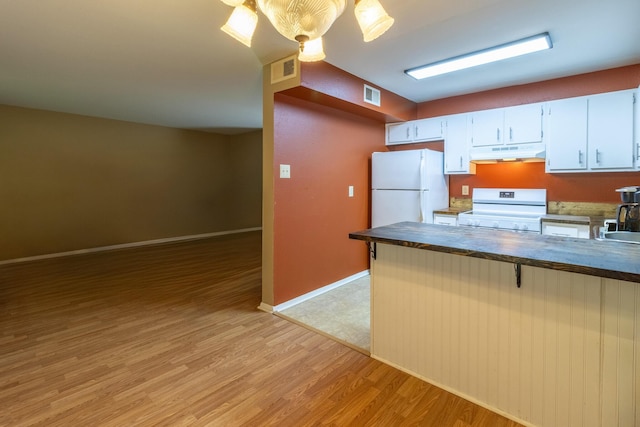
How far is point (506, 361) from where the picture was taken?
1646mm

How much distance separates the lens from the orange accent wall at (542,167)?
3.09 metres

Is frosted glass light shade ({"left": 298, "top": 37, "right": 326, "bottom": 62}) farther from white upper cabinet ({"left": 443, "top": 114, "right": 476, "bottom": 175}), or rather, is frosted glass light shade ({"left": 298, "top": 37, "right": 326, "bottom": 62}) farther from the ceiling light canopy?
white upper cabinet ({"left": 443, "top": 114, "right": 476, "bottom": 175})

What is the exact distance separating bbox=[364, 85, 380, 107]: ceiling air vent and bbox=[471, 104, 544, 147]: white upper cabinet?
1132 millimetres

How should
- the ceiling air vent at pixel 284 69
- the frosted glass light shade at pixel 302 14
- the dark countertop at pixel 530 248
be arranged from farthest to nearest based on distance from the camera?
the ceiling air vent at pixel 284 69, the dark countertop at pixel 530 248, the frosted glass light shade at pixel 302 14

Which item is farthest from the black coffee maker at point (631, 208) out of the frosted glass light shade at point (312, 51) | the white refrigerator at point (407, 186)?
the frosted glass light shade at point (312, 51)

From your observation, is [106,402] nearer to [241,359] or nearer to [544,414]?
[241,359]

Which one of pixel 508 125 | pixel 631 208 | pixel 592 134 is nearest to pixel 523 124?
pixel 508 125

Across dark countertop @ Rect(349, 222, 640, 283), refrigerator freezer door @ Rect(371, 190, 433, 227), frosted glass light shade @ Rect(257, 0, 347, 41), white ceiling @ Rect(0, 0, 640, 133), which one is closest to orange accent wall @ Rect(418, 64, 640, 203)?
white ceiling @ Rect(0, 0, 640, 133)

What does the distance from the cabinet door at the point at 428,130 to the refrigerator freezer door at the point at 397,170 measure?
21.1 inches

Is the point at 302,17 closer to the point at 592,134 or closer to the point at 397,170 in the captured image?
the point at 397,170

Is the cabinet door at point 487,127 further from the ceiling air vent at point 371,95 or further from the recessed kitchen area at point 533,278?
the ceiling air vent at point 371,95

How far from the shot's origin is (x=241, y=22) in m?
1.38

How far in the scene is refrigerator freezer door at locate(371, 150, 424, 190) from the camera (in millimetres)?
3648

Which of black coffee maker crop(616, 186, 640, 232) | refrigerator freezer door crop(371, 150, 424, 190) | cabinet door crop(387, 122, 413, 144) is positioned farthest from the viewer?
cabinet door crop(387, 122, 413, 144)
